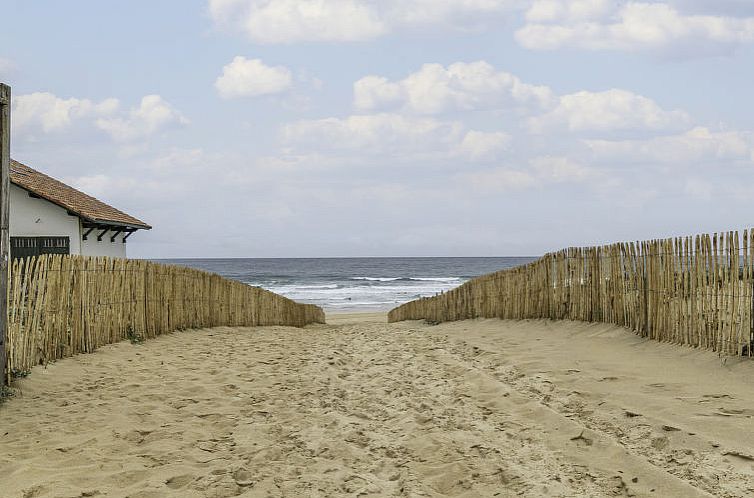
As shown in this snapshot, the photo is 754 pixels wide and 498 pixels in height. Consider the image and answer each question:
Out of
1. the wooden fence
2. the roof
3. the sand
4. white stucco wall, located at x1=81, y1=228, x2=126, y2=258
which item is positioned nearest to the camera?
the sand

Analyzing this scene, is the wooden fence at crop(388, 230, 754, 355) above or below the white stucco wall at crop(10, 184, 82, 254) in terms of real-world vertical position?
below

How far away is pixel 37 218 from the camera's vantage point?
15.5m

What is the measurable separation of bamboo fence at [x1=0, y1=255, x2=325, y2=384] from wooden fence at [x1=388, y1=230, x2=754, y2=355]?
554 centimetres

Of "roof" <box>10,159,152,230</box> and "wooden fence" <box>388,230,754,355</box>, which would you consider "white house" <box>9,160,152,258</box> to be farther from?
"wooden fence" <box>388,230,754,355</box>

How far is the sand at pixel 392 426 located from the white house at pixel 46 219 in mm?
9534

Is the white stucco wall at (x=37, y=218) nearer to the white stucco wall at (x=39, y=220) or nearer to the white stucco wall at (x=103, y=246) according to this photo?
the white stucco wall at (x=39, y=220)

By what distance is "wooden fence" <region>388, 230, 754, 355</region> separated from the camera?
580 centimetres

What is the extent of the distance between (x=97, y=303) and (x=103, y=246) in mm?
11031

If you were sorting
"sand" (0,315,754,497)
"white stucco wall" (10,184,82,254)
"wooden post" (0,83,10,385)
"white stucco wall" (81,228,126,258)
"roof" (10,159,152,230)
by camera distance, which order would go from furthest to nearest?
1. "white stucco wall" (81,228,126,258)
2. "white stucco wall" (10,184,82,254)
3. "roof" (10,159,152,230)
4. "wooden post" (0,83,10,385)
5. "sand" (0,315,754,497)

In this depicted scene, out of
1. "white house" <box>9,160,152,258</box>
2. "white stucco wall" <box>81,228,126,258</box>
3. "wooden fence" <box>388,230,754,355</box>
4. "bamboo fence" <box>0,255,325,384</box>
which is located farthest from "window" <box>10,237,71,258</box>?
"wooden fence" <box>388,230,754,355</box>

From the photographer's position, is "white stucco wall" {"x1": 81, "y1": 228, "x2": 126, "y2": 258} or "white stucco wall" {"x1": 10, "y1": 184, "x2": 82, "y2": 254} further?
"white stucco wall" {"x1": 81, "y1": 228, "x2": 126, "y2": 258}

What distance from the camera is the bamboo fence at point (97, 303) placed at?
5.94m

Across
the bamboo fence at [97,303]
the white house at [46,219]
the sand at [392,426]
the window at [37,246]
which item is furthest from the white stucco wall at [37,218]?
the sand at [392,426]

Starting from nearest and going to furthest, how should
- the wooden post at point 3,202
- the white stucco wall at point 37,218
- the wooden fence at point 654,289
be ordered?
the wooden post at point 3,202 < the wooden fence at point 654,289 < the white stucco wall at point 37,218
